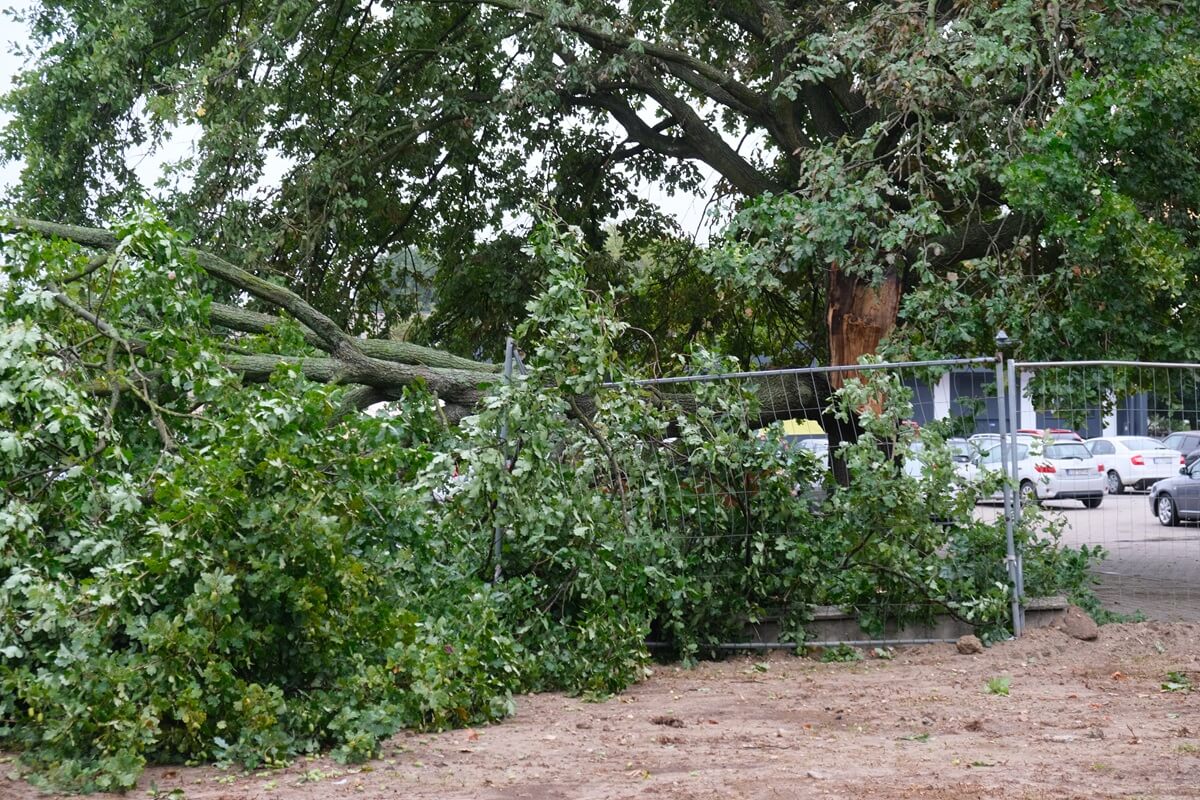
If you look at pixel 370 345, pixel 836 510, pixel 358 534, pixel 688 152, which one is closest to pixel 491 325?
pixel 688 152

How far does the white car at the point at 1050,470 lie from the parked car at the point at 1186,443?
0.46m

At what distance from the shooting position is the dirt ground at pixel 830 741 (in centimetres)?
488

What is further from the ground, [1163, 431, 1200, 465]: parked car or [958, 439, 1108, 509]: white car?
[1163, 431, 1200, 465]: parked car

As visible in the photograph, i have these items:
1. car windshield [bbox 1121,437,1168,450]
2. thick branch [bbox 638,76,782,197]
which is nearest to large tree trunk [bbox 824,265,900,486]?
thick branch [bbox 638,76,782,197]

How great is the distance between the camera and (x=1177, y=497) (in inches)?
325

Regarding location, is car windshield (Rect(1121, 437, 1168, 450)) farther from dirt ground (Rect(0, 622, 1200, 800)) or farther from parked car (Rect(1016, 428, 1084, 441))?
dirt ground (Rect(0, 622, 1200, 800))

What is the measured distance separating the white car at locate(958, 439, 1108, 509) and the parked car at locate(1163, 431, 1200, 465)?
0.46 metres

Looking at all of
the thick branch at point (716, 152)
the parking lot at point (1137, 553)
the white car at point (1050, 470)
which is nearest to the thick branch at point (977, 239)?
the thick branch at point (716, 152)

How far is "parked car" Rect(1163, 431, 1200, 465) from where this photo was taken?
818cm

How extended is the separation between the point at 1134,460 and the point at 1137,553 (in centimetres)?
62

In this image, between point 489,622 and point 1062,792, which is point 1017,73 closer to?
point 489,622

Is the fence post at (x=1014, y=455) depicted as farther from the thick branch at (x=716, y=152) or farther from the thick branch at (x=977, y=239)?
the thick branch at (x=716, y=152)

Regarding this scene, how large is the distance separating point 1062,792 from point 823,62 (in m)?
7.48

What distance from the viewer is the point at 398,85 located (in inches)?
569
